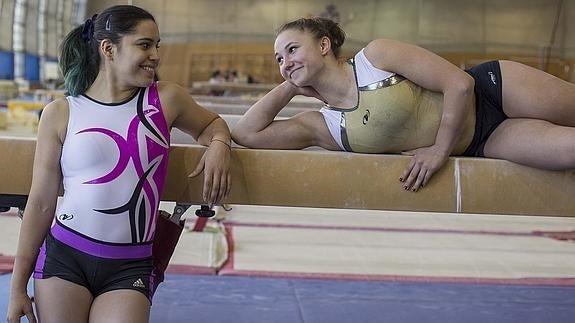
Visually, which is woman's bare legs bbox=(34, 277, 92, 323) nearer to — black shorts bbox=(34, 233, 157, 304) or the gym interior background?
black shorts bbox=(34, 233, 157, 304)

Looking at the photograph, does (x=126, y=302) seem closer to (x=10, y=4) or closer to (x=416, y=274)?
(x=416, y=274)

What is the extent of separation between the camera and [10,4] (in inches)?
590

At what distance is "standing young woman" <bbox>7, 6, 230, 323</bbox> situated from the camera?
1.76 m

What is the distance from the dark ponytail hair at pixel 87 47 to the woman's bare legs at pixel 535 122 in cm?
105

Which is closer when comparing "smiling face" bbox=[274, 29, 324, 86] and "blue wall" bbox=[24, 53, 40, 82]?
"smiling face" bbox=[274, 29, 324, 86]

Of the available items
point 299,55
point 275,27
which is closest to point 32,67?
point 275,27

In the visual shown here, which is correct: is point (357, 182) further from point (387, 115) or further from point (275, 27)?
point (275, 27)

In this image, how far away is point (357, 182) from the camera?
6.25 ft

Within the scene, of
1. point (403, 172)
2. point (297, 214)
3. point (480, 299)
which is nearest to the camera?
point (403, 172)

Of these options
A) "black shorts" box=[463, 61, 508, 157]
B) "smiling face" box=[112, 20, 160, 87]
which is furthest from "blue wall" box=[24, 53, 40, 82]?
"black shorts" box=[463, 61, 508, 157]

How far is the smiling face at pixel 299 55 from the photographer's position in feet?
6.41

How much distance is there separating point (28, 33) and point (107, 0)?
325 centimetres

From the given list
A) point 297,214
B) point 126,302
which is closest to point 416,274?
point 297,214

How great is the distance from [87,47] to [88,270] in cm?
59
